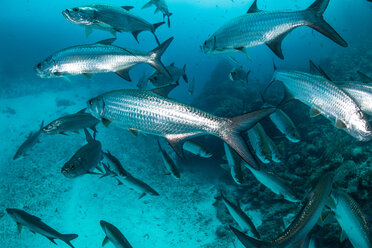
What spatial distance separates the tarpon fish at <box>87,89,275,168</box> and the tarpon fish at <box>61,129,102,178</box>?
184 cm

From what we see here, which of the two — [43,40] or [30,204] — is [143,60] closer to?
[30,204]

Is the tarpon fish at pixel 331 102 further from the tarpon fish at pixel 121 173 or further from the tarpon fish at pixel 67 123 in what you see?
the tarpon fish at pixel 67 123

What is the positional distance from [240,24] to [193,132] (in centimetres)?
217

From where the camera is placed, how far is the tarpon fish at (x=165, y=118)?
205 centimetres

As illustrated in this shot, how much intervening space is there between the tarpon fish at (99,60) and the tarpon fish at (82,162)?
5.42ft

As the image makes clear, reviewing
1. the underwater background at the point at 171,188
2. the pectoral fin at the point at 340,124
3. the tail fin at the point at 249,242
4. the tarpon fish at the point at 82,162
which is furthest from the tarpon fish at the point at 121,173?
the pectoral fin at the point at 340,124

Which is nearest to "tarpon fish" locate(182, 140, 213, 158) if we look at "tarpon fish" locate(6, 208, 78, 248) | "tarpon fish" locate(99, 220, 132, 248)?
"tarpon fish" locate(99, 220, 132, 248)

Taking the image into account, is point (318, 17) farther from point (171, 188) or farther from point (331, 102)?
point (171, 188)

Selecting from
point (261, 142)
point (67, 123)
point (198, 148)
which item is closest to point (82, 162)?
point (67, 123)

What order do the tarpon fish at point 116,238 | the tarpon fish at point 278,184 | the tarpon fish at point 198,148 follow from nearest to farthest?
the tarpon fish at point 116,238 → the tarpon fish at point 278,184 → the tarpon fish at point 198,148

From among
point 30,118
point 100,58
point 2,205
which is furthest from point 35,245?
point 30,118

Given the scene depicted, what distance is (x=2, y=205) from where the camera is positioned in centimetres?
710

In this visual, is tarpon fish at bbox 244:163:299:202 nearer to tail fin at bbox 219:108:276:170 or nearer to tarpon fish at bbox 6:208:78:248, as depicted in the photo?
tail fin at bbox 219:108:276:170

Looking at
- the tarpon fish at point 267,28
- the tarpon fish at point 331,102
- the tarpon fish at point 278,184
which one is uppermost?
the tarpon fish at point 267,28
